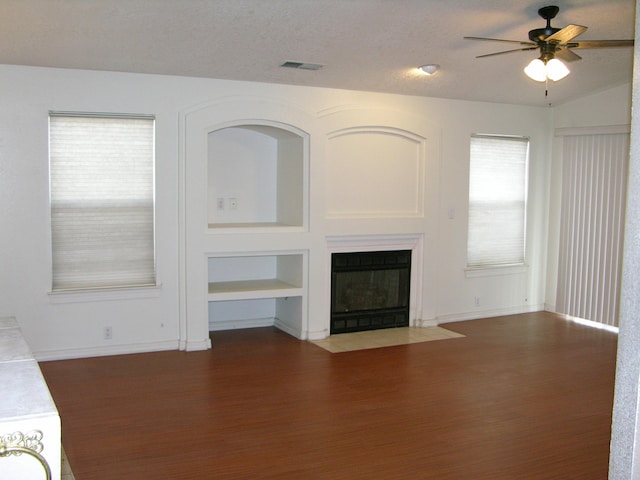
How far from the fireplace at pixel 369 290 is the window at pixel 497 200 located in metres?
0.97

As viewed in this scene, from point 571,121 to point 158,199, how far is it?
492 centimetres

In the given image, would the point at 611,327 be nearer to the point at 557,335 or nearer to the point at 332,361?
the point at 557,335

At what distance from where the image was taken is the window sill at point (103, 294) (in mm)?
5516

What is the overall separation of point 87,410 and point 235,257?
99.7 inches

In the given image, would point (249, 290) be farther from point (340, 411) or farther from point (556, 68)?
point (556, 68)

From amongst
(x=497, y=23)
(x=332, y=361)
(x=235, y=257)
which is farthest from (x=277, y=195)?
(x=497, y=23)

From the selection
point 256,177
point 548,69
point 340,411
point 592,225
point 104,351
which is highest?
point 548,69

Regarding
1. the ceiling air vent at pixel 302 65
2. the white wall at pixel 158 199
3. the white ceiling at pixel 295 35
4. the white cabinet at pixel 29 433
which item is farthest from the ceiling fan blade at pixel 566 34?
the white cabinet at pixel 29 433

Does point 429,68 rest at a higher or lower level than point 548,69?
higher

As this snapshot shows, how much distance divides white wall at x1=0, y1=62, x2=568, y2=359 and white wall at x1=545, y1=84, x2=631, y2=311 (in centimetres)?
95

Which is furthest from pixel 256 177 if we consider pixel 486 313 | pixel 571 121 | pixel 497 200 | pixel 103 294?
pixel 571 121

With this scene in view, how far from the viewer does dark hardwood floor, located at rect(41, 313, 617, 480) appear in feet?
12.3

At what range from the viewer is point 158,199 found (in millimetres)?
5801

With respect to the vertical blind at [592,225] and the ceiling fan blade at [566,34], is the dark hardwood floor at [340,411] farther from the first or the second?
the ceiling fan blade at [566,34]
